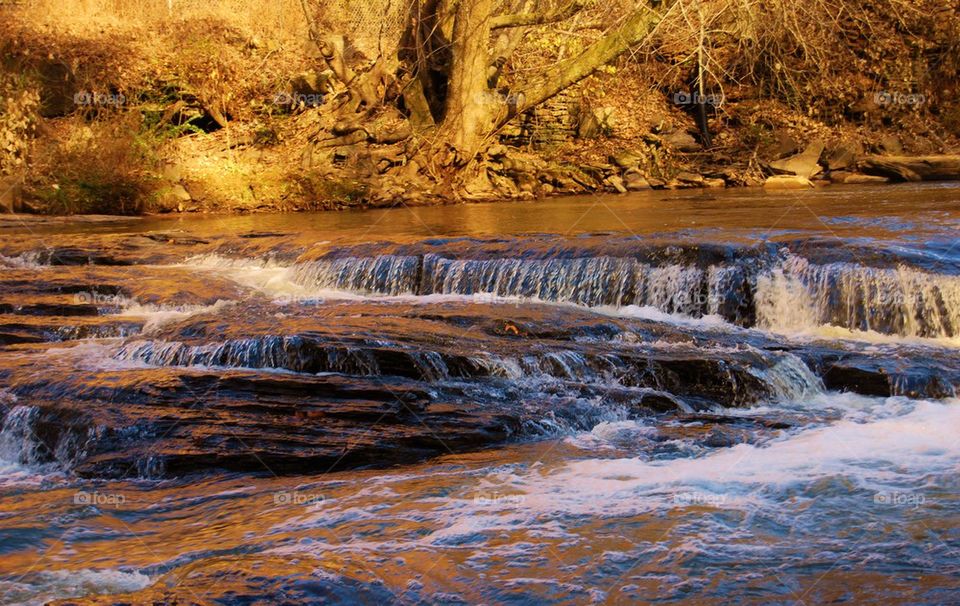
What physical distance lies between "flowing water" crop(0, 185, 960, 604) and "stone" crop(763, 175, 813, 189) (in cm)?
660

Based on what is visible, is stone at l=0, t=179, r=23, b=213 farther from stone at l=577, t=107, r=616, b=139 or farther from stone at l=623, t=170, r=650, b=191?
stone at l=623, t=170, r=650, b=191

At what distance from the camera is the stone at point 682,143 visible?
20.4 m

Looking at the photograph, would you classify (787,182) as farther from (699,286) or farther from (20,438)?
(20,438)

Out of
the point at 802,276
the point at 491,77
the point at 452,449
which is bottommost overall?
the point at 452,449

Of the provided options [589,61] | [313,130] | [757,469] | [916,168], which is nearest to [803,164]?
[916,168]

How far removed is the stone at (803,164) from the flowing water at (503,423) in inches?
→ 311

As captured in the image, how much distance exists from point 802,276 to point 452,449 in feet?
13.9

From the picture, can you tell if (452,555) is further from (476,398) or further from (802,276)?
(802,276)

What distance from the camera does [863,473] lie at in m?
Answer: 4.87

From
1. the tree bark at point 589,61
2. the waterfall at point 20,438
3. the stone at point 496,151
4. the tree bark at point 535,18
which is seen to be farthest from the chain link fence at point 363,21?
the waterfall at point 20,438

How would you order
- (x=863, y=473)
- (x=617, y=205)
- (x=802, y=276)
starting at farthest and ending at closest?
(x=617, y=205) < (x=802, y=276) < (x=863, y=473)

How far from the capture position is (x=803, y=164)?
18469 mm

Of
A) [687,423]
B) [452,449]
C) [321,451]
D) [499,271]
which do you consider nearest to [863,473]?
[687,423]

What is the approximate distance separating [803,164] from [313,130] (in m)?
9.49
